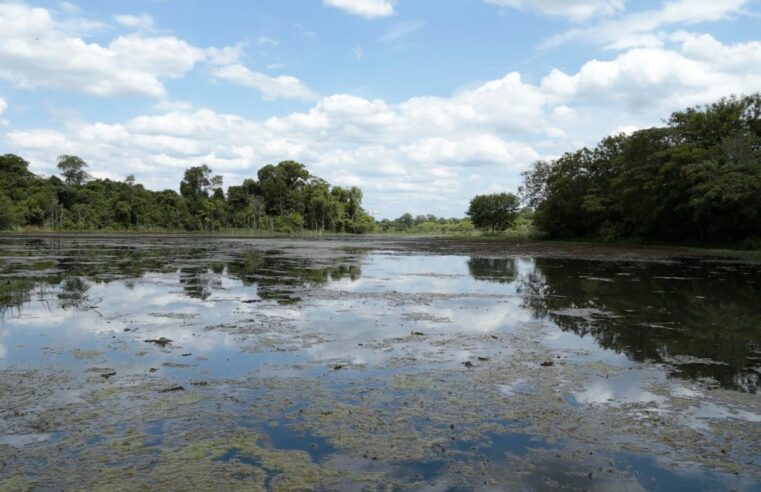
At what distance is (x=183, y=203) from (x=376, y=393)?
4577 inches

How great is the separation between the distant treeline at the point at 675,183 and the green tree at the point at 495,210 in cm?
3059

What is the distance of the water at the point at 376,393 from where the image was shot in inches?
199

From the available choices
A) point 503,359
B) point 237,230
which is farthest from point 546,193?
point 503,359

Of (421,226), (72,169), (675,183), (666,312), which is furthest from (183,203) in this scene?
(666,312)

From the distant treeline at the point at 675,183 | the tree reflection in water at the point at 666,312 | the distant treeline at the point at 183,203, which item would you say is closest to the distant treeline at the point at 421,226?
the distant treeline at the point at 183,203

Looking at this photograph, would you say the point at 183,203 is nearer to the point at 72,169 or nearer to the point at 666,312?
the point at 72,169

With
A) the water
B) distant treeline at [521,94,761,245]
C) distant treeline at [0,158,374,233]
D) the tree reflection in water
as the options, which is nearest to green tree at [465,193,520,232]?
distant treeline at [521,94,761,245]

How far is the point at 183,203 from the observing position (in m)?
115

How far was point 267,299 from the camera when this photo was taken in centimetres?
1587

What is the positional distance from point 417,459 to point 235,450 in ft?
5.92

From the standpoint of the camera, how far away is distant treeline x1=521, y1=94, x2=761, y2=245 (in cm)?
3947

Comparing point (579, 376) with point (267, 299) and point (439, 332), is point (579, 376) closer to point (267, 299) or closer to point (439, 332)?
point (439, 332)

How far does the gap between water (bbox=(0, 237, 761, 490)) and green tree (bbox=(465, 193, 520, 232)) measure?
8922cm

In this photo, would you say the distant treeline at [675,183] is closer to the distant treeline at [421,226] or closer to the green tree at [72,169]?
the distant treeline at [421,226]
